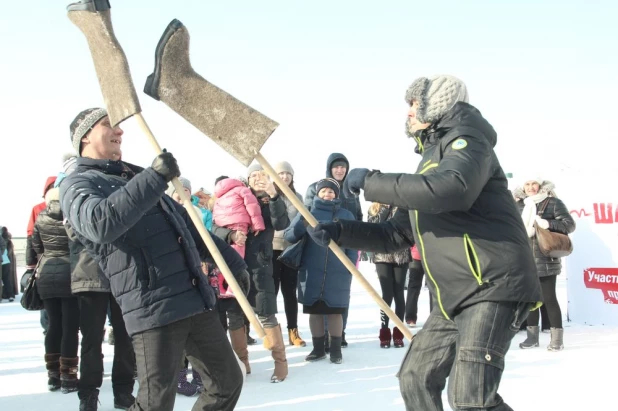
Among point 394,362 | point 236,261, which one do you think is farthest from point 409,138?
point 394,362

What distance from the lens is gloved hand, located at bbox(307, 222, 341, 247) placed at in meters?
3.15

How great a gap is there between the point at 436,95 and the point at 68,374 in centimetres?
387

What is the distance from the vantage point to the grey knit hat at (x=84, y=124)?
335cm

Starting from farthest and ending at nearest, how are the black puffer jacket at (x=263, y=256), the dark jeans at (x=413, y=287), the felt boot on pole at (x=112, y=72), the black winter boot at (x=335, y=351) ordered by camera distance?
the dark jeans at (x=413, y=287) → the black winter boot at (x=335, y=351) → the black puffer jacket at (x=263, y=256) → the felt boot on pole at (x=112, y=72)

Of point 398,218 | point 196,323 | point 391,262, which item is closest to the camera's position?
point 196,323

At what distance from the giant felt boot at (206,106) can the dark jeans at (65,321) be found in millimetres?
2680

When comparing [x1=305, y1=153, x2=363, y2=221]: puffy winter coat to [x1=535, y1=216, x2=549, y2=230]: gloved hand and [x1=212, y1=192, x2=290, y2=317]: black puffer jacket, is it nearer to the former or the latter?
[x1=212, y1=192, x2=290, y2=317]: black puffer jacket

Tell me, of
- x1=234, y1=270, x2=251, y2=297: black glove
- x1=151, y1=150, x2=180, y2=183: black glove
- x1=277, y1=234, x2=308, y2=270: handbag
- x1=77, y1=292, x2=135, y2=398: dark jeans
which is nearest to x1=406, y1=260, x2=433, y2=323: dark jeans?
x1=277, y1=234, x2=308, y2=270: handbag

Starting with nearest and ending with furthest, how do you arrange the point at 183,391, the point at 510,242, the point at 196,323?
1. the point at 510,242
2. the point at 196,323
3. the point at 183,391

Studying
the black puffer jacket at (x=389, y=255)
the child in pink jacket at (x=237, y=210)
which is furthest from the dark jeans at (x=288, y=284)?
the child in pink jacket at (x=237, y=210)

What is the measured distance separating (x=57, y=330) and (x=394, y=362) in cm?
308

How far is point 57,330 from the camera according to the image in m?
5.27

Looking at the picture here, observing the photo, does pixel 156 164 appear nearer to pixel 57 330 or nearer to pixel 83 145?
pixel 83 145

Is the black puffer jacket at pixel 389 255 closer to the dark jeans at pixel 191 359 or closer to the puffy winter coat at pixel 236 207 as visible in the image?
the puffy winter coat at pixel 236 207
